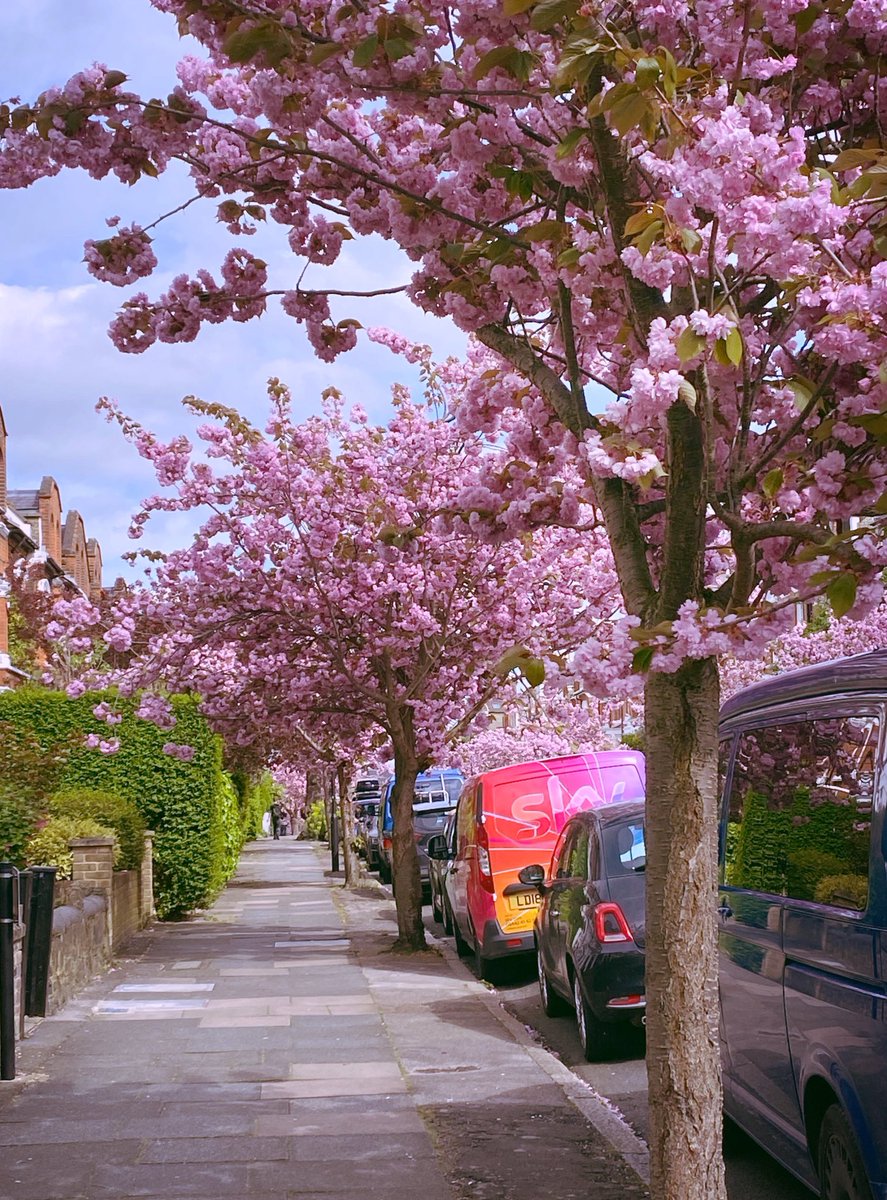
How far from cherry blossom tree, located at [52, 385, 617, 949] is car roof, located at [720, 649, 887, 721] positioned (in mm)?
11333

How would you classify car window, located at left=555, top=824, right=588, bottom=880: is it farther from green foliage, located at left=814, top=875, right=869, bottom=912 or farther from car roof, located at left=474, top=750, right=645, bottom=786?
green foliage, located at left=814, top=875, right=869, bottom=912

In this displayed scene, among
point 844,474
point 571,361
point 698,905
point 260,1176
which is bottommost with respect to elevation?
point 260,1176

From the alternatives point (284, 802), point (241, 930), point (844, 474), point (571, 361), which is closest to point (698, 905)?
point (844, 474)

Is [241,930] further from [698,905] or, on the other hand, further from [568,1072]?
[698,905]

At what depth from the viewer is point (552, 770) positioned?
14.9 meters

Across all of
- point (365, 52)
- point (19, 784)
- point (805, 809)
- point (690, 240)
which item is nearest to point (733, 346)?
point (690, 240)

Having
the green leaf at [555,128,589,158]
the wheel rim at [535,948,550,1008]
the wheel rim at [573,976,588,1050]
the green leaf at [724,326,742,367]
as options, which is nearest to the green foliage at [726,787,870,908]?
the green leaf at [724,326,742,367]

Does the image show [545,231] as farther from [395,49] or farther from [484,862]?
[484,862]

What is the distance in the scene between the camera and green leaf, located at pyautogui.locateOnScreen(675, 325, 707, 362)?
4.25 m

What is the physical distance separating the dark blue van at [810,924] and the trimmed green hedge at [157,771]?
16613mm

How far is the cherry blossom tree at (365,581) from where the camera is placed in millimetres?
18703

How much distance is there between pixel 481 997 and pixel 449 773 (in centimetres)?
2351

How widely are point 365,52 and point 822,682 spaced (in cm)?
270

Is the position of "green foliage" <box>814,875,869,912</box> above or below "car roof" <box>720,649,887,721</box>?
below
